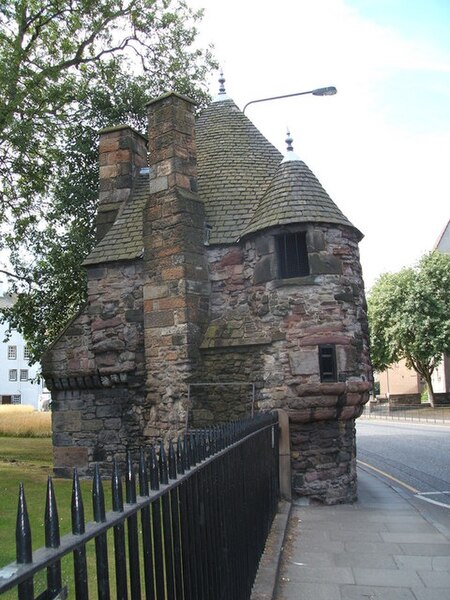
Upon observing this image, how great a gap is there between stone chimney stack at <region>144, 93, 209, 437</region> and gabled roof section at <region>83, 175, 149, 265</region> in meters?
0.82

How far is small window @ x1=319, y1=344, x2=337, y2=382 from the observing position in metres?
11.5

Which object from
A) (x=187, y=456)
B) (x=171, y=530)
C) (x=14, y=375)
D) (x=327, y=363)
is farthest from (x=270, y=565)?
(x=14, y=375)

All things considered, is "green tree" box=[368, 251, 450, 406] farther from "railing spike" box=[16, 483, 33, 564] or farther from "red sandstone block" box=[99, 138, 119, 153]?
"railing spike" box=[16, 483, 33, 564]

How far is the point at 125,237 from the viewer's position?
583 inches

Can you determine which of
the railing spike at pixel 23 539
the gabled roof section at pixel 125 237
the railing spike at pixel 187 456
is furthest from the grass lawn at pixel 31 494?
the gabled roof section at pixel 125 237

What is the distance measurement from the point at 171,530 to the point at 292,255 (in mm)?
9686

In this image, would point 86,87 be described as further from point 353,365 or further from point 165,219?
point 353,365

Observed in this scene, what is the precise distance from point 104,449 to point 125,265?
440 cm

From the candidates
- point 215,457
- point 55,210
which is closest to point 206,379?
point 215,457

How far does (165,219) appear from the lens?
13.4 metres

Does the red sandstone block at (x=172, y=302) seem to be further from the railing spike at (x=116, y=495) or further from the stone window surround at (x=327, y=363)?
the railing spike at (x=116, y=495)

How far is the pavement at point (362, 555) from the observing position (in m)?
5.74

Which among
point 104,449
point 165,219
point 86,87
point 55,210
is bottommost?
point 104,449

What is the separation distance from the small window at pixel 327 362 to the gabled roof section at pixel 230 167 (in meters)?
3.34
